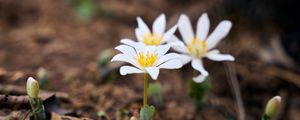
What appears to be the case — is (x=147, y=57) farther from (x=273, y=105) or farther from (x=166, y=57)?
(x=273, y=105)

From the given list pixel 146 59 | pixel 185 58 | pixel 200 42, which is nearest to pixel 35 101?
pixel 146 59

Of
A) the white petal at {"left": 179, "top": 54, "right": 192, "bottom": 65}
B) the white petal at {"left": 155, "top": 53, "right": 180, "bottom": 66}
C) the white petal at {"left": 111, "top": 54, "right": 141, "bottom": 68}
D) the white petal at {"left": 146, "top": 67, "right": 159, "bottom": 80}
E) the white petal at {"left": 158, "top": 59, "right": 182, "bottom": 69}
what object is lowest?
the white petal at {"left": 146, "top": 67, "right": 159, "bottom": 80}

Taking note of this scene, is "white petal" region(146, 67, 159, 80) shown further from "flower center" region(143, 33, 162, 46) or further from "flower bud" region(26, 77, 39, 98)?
"flower bud" region(26, 77, 39, 98)

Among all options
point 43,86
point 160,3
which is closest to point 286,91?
point 160,3

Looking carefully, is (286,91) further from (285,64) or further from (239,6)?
(239,6)

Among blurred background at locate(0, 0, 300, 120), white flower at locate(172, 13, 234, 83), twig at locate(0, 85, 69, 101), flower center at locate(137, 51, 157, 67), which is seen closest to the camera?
flower center at locate(137, 51, 157, 67)

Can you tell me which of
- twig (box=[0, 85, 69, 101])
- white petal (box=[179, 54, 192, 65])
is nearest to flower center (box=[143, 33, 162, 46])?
white petal (box=[179, 54, 192, 65])
